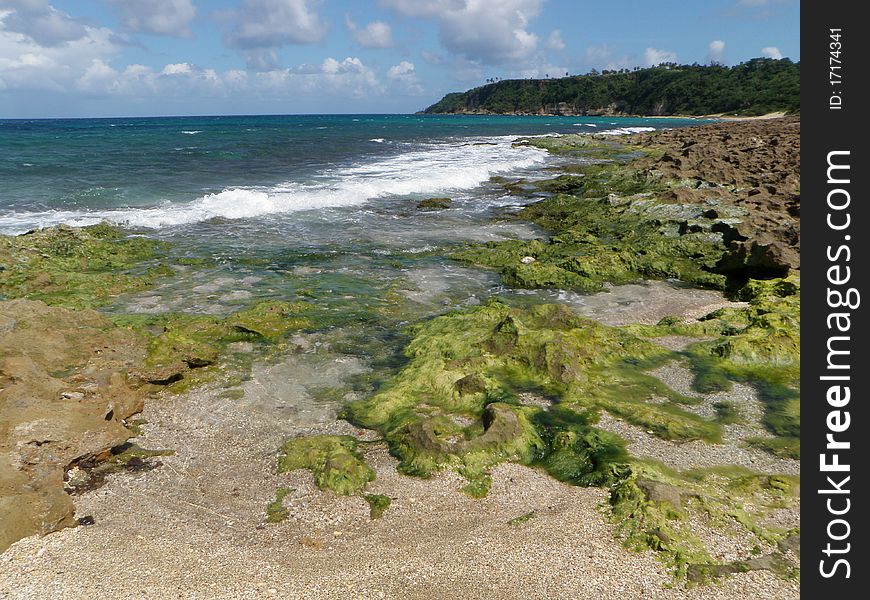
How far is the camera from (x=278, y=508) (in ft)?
17.8

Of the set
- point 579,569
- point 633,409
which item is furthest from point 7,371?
point 633,409

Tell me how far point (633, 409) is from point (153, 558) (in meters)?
5.75

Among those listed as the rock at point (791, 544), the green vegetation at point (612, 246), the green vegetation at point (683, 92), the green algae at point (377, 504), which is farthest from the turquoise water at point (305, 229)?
the green vegetation at point (683, 92)

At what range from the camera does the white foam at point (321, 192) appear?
19641 mm

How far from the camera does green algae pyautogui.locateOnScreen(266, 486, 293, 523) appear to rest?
5258mm

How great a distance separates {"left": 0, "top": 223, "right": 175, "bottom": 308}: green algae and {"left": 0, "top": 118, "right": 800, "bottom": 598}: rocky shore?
16 cm

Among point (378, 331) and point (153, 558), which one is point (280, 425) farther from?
point (378, 331)

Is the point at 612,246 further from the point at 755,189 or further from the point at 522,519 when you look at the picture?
the point at 522,519

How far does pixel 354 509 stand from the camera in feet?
17.7

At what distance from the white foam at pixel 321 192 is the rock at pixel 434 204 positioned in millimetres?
2837

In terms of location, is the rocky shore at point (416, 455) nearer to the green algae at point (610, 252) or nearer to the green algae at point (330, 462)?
the green algae at point (330, 462)

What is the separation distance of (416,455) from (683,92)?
158 m

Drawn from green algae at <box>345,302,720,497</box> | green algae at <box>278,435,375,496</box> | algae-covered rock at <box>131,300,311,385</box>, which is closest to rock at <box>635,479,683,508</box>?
green algae at <box>345,302,720,497</box>

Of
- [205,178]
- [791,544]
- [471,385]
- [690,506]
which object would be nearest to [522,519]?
[690,506]
